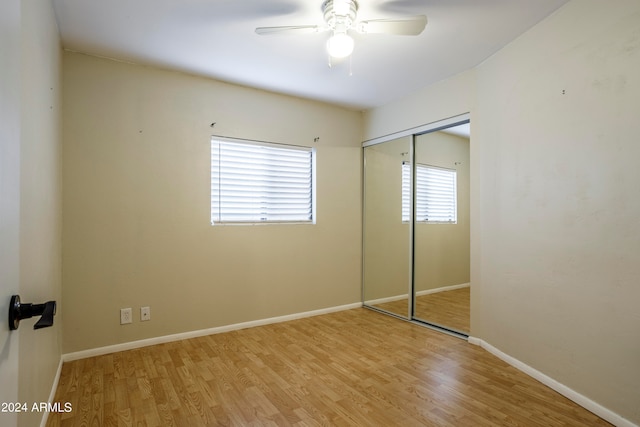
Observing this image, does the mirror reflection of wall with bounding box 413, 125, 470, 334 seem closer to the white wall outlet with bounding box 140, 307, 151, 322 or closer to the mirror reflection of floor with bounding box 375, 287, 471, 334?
the mirror reflection of floor with bounding box 375, 287, 471, 334

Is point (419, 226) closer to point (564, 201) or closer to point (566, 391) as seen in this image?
point (564, 201)

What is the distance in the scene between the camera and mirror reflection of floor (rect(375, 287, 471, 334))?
3531mm

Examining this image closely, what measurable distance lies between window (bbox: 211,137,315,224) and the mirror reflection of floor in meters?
1.46

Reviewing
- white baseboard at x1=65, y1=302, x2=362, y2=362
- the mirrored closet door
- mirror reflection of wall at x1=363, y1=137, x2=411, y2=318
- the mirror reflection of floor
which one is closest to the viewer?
white baseboard at x1=65, y1=302, x2=362, y2=362

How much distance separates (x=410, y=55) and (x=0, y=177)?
9.43 feet

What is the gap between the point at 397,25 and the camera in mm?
2025

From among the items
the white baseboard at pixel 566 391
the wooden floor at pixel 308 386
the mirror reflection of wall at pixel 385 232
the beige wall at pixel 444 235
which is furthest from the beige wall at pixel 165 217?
the white baseboard at pixel 566 391

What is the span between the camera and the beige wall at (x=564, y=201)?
6.02ft

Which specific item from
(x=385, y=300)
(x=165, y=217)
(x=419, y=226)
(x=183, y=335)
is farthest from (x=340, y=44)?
(x=385, y=300)

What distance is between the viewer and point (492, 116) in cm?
283

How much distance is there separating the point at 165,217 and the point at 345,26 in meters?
2.19

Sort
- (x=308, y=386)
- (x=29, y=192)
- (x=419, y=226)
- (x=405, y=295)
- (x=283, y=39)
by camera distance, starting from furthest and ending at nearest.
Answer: (x=419, y=226), (x=405, y=295), (x=283, y=39), (x=308, y=386), (x=29, y=192)

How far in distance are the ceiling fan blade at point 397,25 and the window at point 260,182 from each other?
6.03 feet

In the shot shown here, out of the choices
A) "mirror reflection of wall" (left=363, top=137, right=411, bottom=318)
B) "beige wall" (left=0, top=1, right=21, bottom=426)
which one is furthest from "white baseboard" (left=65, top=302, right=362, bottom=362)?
"beige wall" (left=0, top=1, right=21, bottom=426)
